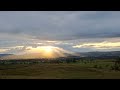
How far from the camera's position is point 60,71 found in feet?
10.0

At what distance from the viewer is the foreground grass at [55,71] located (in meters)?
2.87

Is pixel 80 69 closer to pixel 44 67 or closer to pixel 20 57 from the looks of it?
pixel 44 67

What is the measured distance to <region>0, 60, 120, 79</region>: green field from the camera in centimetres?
287

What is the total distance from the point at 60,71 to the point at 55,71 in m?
0.06

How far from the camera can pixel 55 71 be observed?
10.1 ft

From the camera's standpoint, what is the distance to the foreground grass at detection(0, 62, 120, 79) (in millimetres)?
2869

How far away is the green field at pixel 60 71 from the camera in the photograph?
9.43ft

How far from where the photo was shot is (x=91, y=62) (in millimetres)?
3348
